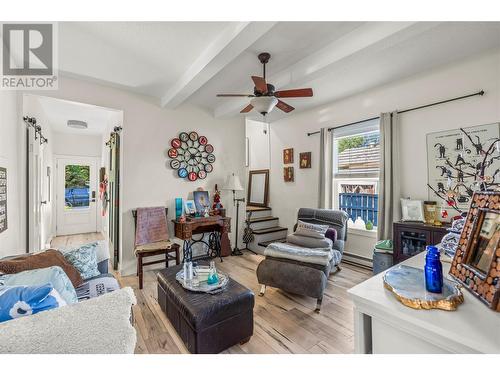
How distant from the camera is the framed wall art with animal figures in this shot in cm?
78

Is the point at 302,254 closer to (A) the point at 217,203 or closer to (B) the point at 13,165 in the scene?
(A) the point at 217,203

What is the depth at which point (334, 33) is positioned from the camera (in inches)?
85.0

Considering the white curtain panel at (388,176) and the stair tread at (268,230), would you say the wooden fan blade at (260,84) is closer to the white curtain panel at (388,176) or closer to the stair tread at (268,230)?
the white curtain panel at (388,176)

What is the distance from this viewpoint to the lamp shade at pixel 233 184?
13.6ft

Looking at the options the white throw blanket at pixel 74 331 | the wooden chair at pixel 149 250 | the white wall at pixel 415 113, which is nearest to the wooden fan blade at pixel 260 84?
the white throw blanket at pixel 74 331

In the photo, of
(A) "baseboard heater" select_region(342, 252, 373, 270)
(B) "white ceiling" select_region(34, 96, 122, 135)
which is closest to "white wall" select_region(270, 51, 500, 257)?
(A) "baseboard heater" select_region(342, 252, 373, 270)

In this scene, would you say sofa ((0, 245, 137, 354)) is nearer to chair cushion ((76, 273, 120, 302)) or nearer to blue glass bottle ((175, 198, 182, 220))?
chair cushion ((76, 273, 120, 302))

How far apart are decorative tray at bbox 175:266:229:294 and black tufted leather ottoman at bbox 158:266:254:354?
4 cm

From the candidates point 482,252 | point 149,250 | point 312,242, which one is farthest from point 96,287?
point 482,252

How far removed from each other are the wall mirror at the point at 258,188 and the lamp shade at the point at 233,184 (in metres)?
1.28

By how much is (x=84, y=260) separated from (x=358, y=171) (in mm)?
3829

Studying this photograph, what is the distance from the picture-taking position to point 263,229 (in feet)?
15.8

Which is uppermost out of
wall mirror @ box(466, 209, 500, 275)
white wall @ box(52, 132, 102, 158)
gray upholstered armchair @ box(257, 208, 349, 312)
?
white wall @ box(52, 132, 102, 158)
